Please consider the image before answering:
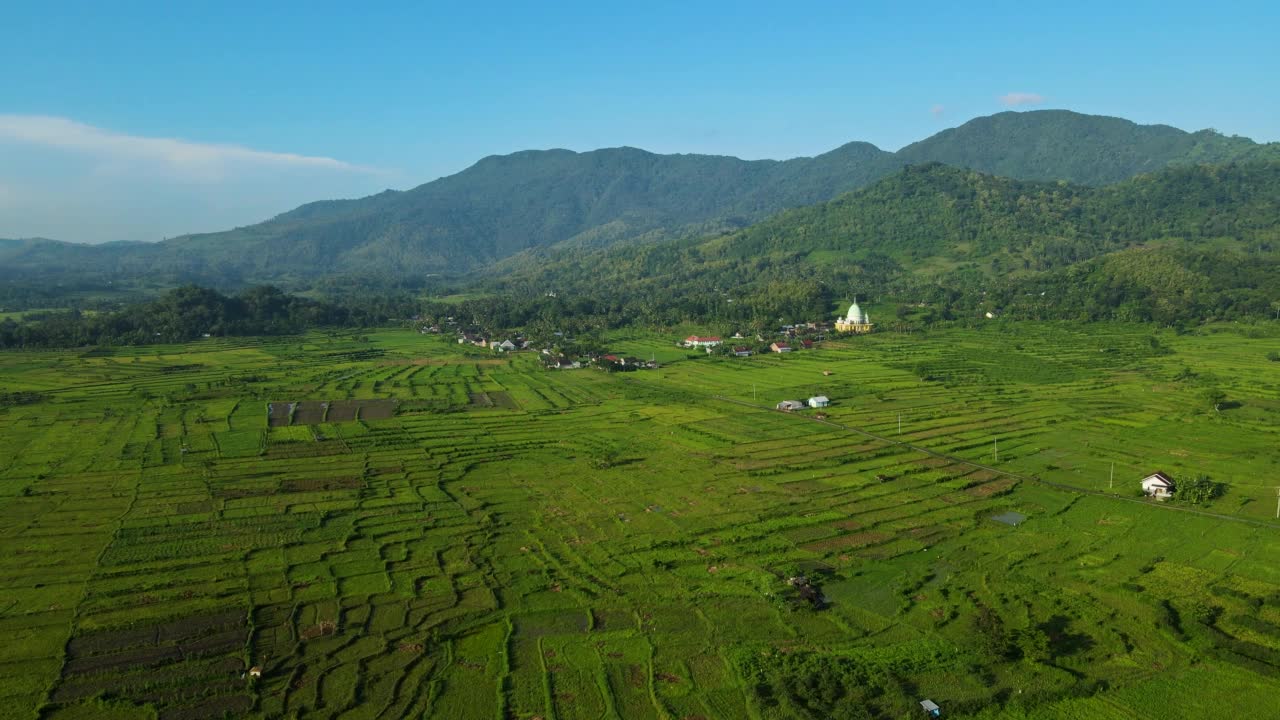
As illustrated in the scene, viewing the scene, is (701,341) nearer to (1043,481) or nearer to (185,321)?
(1043,481)

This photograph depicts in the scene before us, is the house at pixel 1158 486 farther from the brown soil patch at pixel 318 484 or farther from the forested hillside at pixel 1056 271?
the forested hillside at pixel 1056 271

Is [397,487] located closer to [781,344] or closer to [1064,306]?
[781,344]

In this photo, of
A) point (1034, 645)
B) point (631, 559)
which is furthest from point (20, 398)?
point (1034, 645)

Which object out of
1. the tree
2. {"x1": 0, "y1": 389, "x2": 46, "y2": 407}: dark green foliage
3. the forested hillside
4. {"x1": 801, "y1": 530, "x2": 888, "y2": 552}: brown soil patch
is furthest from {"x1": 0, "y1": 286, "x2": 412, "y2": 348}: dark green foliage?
the tree

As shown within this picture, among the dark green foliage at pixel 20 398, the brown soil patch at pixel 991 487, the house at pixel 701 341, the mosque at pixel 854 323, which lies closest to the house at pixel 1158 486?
the brown soil patch at pixel 991 487

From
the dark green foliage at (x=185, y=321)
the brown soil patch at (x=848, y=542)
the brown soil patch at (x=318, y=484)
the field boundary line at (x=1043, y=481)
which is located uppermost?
the dark green foliage at (x=185, y=321)

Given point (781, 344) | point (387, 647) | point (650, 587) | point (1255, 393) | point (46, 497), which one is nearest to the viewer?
point (387, 647)

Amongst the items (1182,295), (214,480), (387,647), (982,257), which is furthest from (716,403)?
(982,257)
